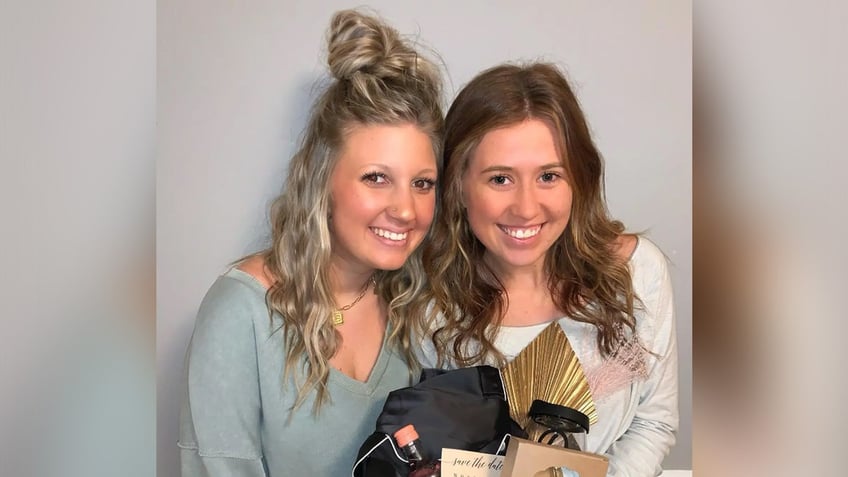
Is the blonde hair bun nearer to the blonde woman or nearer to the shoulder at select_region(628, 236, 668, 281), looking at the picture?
the blonde woman

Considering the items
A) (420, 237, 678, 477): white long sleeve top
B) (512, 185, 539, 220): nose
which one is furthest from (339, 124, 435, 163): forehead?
(420, 237, 678, 477): white long sleeve top

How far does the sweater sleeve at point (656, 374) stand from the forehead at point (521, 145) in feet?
1.08

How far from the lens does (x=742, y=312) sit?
5.04 ft

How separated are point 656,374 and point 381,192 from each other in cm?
70

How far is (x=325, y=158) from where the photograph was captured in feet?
4.75

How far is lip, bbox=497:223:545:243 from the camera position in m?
1.49

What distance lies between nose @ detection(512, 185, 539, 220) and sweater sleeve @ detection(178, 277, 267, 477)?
1.76ft

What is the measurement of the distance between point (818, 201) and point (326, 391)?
1038 millimetres

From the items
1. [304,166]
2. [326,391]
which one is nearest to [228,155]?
[304,166]

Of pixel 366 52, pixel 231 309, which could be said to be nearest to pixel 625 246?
pixel 366 52

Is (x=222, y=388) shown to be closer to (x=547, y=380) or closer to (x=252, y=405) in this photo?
(x=252, y=405)

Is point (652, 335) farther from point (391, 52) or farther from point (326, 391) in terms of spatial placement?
point (391, 52)

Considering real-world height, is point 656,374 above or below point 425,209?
below

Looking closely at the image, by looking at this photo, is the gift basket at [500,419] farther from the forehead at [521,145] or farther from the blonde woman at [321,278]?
the forehead at [521,145]
